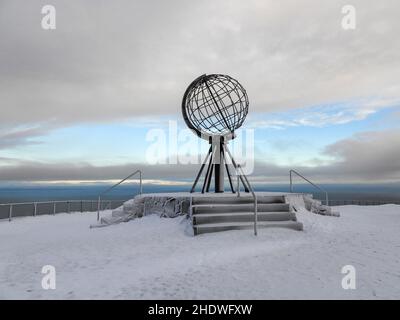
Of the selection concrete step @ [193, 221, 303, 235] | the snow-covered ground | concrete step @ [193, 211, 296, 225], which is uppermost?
concrete step @ [193, 211, 296, 225]

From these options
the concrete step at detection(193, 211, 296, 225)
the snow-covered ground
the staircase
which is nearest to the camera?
the snow-covered ground

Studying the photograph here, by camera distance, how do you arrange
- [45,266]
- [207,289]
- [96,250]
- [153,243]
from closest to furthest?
1. [207,289]
2. [45,266]
3. [96,250]
4. [153,243]

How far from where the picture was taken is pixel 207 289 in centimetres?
478

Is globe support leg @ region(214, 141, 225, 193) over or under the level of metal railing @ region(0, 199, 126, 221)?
over

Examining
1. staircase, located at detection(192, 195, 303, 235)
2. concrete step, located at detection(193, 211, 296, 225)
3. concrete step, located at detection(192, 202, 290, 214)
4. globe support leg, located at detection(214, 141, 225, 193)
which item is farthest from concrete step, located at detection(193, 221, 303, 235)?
globe support leg, located at detection(214, 141, 225, 193)

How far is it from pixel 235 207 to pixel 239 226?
96cm

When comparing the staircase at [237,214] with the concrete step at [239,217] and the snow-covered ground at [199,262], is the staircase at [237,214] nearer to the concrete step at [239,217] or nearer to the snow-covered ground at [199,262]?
the concrete step at [239,217]

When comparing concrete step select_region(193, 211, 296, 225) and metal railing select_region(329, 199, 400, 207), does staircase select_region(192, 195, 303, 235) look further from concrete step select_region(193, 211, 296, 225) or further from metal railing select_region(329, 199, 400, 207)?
metal railing select_region(329, 199, 400, 207)

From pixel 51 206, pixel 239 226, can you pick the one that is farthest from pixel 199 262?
pixel 51 206

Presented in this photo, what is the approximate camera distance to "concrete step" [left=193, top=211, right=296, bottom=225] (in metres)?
9.09

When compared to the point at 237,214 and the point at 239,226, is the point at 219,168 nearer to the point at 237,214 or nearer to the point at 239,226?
the point at 237,214
